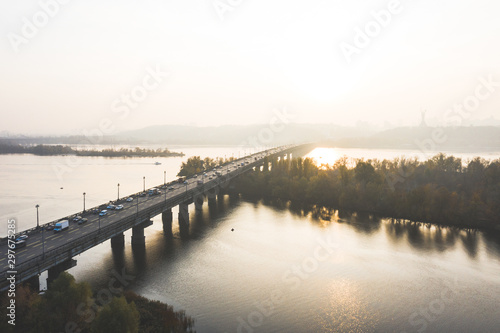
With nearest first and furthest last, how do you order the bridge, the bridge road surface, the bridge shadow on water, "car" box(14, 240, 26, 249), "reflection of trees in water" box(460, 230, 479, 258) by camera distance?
the bridge, the bridge road surface, "car" box(14, 240, 26, 249), the bridge shadow on water, "reflection of trees in water" box(460, 230, 479, 258)

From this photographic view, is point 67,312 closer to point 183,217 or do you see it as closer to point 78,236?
point 78,236

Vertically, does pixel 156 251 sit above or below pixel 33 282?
below

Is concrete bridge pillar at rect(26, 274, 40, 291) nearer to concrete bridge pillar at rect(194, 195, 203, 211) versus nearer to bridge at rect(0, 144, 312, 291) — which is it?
bridge at rect(0, 144, 312, 291)

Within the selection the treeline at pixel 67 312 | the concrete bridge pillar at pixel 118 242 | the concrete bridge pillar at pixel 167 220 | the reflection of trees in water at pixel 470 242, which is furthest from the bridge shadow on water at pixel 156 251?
the reflection of trees in water at pixel 470 242

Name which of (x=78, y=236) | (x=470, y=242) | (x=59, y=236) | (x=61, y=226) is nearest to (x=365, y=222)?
(x=470, y=242)

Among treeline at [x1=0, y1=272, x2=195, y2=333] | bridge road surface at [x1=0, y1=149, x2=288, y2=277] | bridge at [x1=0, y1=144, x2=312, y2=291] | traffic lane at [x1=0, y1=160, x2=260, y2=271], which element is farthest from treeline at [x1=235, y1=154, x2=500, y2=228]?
treeline at [x1=0, y1=272, x2=195, y2=333]

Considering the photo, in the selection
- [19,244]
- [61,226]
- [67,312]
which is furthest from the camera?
[61,226]
